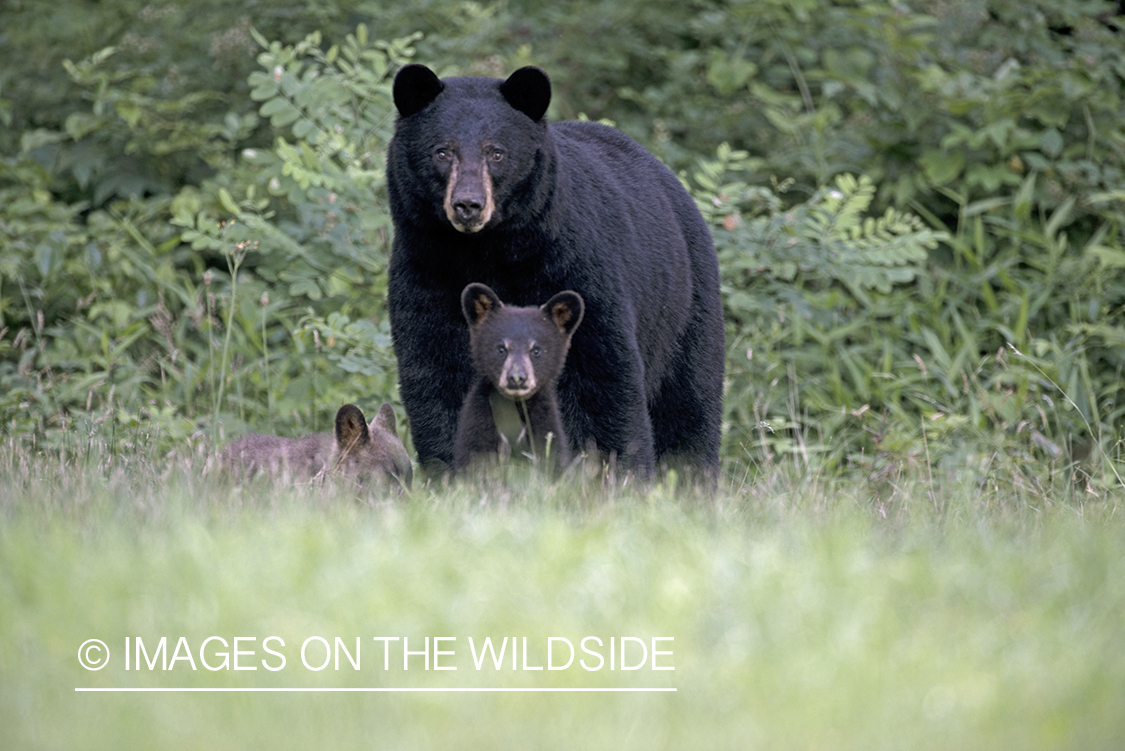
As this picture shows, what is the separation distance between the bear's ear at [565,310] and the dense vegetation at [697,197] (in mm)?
1684

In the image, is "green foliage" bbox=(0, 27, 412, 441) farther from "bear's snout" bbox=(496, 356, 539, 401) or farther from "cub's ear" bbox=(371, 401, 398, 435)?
"bear's snout" bbox=(496, 356, 539, 401)

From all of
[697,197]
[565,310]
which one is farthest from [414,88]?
[697,197]

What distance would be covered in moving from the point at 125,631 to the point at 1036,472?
451cm

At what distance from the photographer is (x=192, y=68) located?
8578mm

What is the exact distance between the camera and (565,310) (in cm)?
446

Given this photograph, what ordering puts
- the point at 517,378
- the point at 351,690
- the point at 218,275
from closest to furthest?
the point at 351,690, the point at 517,378, the point at 218,275

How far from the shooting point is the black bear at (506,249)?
4.53 metres

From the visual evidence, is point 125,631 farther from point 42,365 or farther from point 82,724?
point 42,365

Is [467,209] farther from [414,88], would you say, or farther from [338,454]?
[338,454]

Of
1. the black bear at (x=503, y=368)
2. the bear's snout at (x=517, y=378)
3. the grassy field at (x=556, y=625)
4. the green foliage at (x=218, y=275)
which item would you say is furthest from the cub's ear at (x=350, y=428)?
the grassy field at (x=556, y=625)

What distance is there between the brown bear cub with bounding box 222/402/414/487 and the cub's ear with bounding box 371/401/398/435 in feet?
0.30

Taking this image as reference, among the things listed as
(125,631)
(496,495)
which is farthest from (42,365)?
(125,631)

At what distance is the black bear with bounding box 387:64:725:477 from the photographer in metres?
4.53

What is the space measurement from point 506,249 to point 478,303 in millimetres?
262
